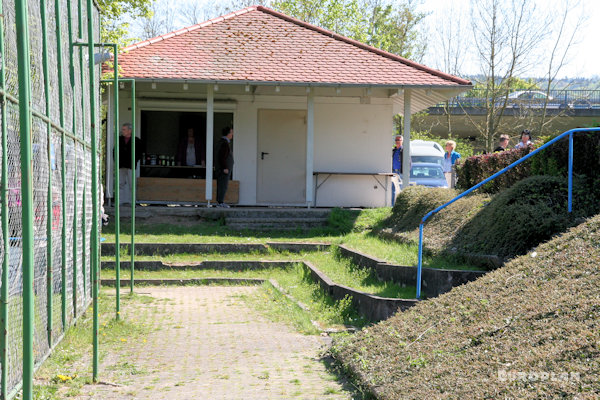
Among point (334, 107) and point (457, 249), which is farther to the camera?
point (334, 107)

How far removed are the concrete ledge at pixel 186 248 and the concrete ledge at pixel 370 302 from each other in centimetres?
389

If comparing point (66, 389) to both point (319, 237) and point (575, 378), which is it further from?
point (319, 237)

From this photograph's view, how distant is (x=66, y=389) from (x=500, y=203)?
20.0 ft

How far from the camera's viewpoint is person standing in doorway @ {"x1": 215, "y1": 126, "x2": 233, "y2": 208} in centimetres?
1733

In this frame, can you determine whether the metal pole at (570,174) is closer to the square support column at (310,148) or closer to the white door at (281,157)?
the square support column at (310,148)

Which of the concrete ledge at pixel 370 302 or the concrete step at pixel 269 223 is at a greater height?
the concrete step at pixel 269 223

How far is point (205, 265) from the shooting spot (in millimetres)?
13500

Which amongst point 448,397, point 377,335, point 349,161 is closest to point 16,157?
point 448,397

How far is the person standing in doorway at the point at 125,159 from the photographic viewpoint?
17094 millimetres

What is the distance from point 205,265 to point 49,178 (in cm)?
742

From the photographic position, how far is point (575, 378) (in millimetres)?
4449

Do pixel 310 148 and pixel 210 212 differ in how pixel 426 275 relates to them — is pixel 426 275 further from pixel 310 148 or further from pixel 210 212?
pixel 310 148

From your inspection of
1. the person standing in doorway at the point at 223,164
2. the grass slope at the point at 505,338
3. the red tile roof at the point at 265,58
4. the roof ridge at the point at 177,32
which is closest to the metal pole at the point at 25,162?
the grass slope at the point at 505,338

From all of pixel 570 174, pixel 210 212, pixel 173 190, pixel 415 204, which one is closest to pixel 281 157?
pixel 173 190
